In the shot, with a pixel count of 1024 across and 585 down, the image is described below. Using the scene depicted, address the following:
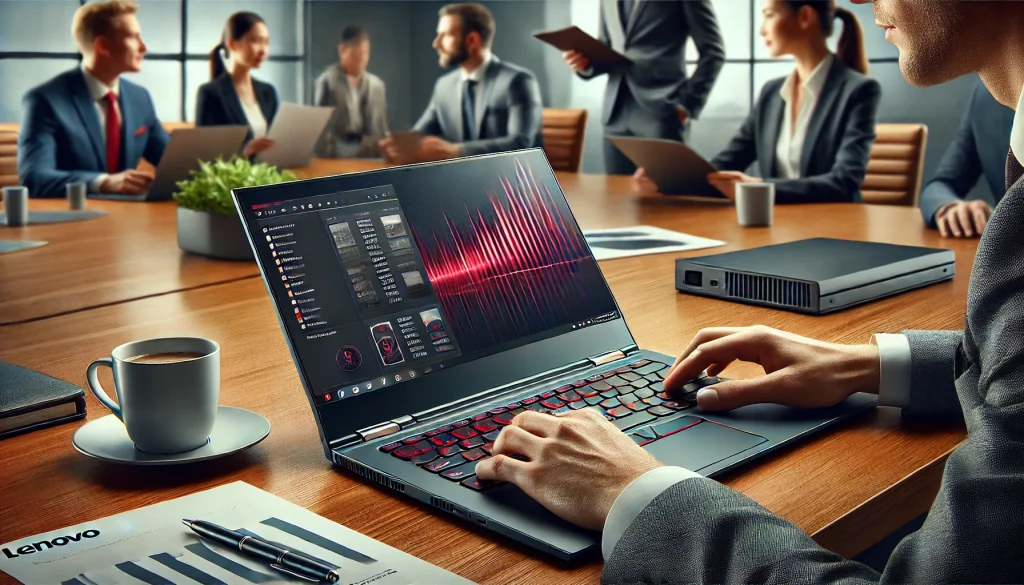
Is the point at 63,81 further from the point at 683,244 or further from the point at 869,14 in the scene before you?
the point at 869,14

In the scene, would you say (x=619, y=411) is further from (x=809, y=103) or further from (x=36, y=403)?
(x=809, y=103)

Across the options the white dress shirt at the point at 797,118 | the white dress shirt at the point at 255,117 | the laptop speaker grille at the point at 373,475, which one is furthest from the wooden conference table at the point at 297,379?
the white dress shirt at the point at 255,117

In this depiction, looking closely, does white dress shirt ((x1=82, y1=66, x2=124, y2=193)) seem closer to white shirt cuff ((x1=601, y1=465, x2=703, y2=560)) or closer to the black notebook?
the black notebook

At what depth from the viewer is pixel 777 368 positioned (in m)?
0.98

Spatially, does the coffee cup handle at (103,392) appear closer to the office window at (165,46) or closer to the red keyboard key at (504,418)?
the red keyboard key at (504,418)

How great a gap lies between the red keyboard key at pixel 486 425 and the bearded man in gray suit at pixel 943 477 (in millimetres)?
59

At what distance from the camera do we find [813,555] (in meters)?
0.62

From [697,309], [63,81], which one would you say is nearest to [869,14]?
[63,81]

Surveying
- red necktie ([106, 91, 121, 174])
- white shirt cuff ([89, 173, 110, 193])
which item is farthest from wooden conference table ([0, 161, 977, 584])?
red necktie ([106, 91, 121, 174])

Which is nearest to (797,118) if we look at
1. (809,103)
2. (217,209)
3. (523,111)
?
(809,103)

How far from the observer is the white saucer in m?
0.80

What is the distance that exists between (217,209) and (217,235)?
0.06m

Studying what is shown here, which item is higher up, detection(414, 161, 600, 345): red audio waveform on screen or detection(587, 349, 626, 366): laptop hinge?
detection(414, 161, 600, 345): red audio waveform on screen

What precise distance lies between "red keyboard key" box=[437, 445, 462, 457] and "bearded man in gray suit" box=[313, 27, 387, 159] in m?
5.99
